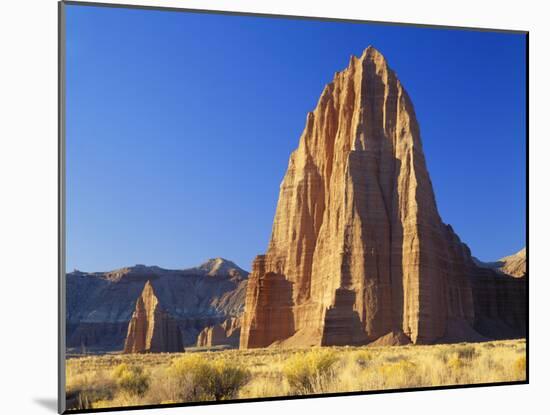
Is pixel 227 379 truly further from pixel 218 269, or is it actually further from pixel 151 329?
pixel 218 269

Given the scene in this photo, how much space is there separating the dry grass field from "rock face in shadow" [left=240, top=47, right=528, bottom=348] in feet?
1.94

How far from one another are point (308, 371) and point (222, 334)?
4012 millimetres

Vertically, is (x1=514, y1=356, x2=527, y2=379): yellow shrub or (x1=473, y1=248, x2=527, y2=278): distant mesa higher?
(x1=473, y1=248, x2=527, y2=278): distant mesa

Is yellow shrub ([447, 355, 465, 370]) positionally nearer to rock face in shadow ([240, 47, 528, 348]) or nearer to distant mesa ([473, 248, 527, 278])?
rock face in shadow ([240, 47, 528, 348])

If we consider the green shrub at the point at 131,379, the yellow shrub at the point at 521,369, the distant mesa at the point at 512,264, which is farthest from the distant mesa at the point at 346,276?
the green shrub at the point at 131,379

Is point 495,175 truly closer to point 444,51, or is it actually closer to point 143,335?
point 444,51

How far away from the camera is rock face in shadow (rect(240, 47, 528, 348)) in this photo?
70.8 feet

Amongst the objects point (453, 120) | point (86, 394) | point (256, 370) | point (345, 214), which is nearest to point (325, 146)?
point (345, 214)

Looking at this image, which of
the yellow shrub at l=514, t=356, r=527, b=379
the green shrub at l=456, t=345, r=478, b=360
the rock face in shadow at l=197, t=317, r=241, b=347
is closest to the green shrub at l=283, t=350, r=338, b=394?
the rock face in shadow at l=197, t=317, r=241, b=347

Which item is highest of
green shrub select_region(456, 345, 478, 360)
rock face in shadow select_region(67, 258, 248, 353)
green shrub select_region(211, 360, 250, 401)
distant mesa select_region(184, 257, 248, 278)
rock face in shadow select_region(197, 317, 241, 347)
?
distant mesa select_region(184, 257, 248, 278)

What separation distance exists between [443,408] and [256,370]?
3146mm

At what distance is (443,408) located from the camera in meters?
18.1

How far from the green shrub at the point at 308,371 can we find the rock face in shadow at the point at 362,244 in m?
0.54

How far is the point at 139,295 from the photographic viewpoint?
77.6 feet
